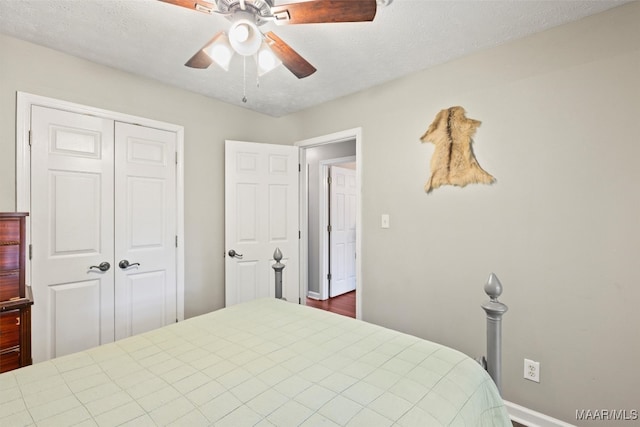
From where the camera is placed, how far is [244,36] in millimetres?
1286

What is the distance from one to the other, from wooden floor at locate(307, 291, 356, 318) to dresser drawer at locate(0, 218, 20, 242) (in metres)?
3.16

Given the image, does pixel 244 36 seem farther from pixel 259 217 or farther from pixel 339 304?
pixel 339 304

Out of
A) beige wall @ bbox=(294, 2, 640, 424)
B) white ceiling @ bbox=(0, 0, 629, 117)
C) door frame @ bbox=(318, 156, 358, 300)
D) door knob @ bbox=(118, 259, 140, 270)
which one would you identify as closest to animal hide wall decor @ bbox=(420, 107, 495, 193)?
beige wall @ bbox=(294, 2, 640, 424)

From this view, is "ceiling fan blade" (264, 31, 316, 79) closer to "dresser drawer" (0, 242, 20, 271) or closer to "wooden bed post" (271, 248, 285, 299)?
"wooden bed post" (271, 248, 285, 299)

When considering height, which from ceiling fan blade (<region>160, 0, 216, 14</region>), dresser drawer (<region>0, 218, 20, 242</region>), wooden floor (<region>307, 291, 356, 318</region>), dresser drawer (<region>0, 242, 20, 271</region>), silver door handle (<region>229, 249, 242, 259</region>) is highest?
ceiling fan blade (<region>160, 0, 216, 14</region>)

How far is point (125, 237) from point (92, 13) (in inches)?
59.7

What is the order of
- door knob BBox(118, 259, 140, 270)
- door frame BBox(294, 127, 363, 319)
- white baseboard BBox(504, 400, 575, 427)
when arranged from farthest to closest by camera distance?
door frame BBox(294, 127, 363, 319) → door knob BBox(118, 259, 140, 270) → white baseboard BBox(504, 400, 575, 427)

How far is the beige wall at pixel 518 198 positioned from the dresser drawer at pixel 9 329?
0.78 meters

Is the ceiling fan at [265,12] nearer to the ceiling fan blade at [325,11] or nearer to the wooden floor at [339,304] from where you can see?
the ceiling fan blade at [325,11]

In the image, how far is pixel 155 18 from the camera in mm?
1701

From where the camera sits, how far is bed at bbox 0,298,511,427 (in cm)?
83

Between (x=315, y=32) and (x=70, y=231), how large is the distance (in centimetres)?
217

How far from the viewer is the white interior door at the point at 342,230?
15.0 ft

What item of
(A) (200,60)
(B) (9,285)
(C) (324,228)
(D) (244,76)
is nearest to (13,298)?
(B) (9,285)
